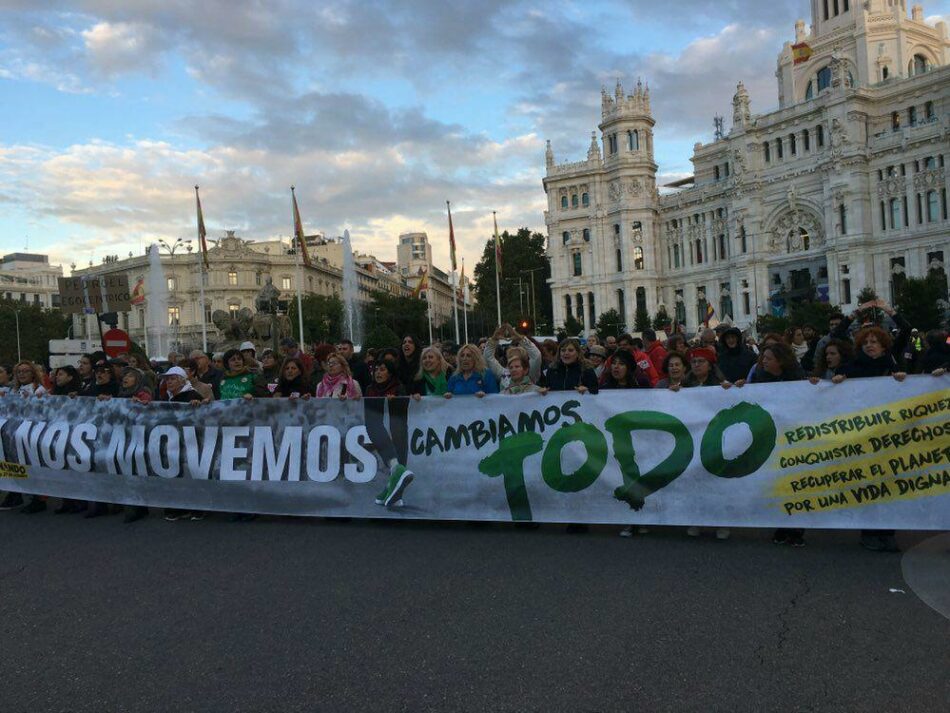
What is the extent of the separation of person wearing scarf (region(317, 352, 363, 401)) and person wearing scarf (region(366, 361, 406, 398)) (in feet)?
0.67

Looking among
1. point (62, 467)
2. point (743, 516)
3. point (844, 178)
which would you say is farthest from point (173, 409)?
point (844, 178)

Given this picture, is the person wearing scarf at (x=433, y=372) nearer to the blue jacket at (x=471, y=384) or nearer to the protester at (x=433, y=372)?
the protester at (x=433, y=372)

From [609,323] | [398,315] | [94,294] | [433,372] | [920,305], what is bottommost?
[433,372]

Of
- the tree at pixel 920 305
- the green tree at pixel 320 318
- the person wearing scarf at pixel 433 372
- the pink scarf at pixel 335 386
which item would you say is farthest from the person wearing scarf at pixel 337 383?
the green tree at pixel 320 318

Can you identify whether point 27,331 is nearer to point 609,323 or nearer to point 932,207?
point 609,323

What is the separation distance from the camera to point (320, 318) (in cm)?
7850

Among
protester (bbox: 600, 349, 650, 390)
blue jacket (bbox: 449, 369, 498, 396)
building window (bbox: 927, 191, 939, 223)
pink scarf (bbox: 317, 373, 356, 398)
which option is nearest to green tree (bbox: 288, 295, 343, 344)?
building window (bbox: 927, 191, 939, 223)

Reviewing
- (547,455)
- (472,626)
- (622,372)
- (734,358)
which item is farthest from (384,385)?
(472,626)

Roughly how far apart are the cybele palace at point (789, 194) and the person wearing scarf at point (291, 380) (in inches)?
2329

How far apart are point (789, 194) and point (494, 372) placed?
71731 mm

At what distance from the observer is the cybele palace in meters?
65.2

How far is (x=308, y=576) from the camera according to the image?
605 centimetres

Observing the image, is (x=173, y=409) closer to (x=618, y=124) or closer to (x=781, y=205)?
A: (x=781, y=205)

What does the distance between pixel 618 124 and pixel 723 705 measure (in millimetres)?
91131
